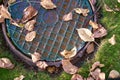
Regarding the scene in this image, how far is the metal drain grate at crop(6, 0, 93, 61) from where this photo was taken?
11.5 ft

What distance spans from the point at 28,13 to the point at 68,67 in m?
0.60

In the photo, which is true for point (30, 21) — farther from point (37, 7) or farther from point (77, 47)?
point (77, 47)

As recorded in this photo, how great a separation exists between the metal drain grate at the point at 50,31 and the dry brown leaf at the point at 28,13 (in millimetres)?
37

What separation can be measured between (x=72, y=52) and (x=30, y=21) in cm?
47

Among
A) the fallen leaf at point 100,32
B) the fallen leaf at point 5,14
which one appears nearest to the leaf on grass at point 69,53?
the fallen leaf at point 100,32

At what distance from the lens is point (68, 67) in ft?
11.4

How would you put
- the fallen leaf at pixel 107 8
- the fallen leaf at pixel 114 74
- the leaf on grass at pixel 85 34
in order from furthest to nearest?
the fallen leaf at pixel 107 8 → the leaf on grass at pixel 85 34 → the fallen leaf at pixel 114 74

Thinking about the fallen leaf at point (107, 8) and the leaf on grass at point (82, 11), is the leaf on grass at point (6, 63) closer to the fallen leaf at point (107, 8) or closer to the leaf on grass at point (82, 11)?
the leaf on grass at point (82, 11)

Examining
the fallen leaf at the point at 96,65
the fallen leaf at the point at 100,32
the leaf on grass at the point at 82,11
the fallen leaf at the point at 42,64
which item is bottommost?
the fallen leaf at the point at 96,65

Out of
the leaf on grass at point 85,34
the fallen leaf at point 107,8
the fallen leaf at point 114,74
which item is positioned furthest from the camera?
the fallen leaf at point 107,8

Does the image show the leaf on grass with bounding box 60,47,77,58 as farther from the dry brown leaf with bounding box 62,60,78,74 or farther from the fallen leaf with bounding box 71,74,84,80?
the fallen leaf with bounding box 71,74,84,80

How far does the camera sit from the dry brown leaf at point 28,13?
355 cm

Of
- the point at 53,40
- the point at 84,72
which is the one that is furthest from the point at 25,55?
the point at 84,72

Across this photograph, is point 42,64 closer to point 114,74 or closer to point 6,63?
point 6,63
